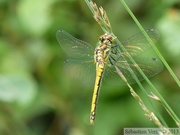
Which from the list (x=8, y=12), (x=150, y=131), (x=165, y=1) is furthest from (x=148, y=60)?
(x=8, y=12)

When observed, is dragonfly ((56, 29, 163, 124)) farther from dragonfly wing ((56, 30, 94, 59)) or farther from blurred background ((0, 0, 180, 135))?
blurred background ((0, 0, 180, 135))

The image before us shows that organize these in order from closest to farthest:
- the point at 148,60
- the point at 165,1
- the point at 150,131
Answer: the point at 150,131 < the point at 148,60 < the point at 165,1

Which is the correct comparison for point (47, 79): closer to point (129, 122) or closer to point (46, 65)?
point (46, 65)

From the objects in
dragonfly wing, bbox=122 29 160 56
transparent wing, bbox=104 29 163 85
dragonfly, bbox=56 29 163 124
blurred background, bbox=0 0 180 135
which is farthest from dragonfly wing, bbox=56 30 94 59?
blurred background, bbox=0 0 180 135

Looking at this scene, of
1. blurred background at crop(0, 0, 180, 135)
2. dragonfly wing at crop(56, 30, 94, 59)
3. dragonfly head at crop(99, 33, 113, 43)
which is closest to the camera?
dragonfly head at crop(99, 33, 113, 43)

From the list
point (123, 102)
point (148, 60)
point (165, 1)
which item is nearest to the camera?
point (148, 60)

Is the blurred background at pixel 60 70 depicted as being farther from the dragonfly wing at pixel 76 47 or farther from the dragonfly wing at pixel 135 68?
the dragonfly wing at pixel 135 68

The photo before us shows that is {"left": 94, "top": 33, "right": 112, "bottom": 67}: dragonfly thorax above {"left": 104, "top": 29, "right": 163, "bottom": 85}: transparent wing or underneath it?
above

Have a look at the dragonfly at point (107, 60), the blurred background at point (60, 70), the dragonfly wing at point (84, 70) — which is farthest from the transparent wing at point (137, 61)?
the blurred background at point (60, 70)
